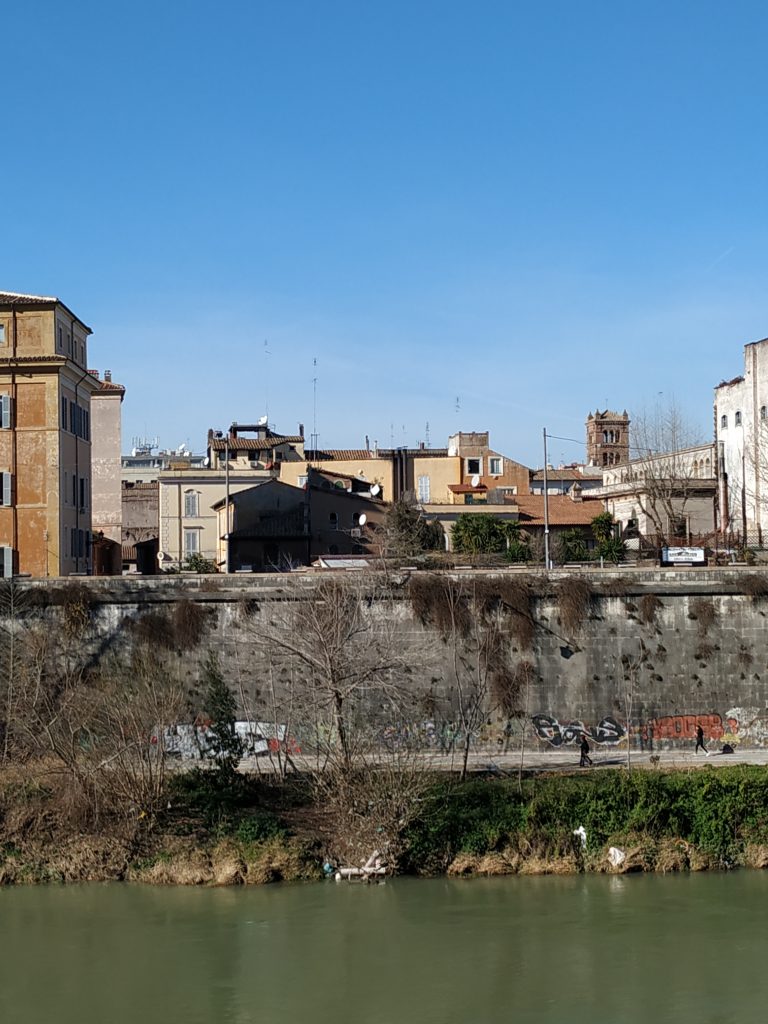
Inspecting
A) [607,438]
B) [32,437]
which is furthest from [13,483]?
[607,438]

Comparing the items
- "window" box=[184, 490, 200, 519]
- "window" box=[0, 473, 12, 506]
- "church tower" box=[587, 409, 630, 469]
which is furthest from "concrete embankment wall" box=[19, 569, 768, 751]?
"church tower" box=[587, 409, 630, 469]

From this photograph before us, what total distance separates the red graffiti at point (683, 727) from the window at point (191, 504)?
28074mm

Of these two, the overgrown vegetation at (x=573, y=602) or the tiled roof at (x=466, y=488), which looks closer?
the overgrown vegetation at (x=573, y=602)

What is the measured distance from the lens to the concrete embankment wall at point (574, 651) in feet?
98.4

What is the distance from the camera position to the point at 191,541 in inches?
2110

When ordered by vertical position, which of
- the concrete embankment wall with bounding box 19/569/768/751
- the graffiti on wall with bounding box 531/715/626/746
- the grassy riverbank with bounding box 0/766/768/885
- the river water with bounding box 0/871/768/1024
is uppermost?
the concrete embankment wall with bounding box 19/569/768/751

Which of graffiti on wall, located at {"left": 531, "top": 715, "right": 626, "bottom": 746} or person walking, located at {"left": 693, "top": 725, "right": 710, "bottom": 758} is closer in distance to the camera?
person walking, located at {"left": 693, "top": 725, "right": 710, "bottom": 758}

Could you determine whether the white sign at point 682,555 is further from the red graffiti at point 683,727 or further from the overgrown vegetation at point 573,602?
the red graffiti at point 683,727

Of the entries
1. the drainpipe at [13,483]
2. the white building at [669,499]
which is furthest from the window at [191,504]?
the drainpipe at [13,483]

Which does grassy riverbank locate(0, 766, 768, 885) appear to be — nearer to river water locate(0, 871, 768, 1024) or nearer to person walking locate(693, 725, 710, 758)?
river water locate(0, 871, 768, 1024)

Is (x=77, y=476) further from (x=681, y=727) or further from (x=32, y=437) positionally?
(x=681, y=727)

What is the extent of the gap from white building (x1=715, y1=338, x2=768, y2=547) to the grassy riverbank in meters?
22.0

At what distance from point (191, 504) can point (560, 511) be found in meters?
14.7

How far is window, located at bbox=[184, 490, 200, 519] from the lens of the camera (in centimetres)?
5422
